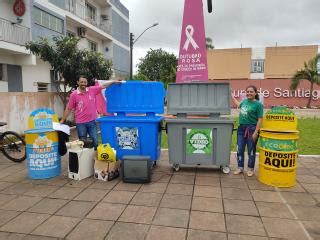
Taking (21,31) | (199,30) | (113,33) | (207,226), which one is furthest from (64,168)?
(113,33)

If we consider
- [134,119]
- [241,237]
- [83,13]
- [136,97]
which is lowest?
[241,237]

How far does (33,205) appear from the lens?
13.6 ft

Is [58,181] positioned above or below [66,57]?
below

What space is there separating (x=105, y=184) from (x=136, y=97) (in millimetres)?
1988

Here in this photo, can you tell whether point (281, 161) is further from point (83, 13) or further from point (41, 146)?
point (83, 13)

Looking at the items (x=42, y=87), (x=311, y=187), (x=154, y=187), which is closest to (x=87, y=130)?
(x=154, y=187)

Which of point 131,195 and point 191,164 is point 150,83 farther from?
point 131,195

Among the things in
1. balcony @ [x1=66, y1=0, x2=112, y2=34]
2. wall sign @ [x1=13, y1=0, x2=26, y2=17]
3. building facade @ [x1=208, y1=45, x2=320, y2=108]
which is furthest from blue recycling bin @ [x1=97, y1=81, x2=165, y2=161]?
building facade @ [x1=208, y1=45, x2=320, y2=108]

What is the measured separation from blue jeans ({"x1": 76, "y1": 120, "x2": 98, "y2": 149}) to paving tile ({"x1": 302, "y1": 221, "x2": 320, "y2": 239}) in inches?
159

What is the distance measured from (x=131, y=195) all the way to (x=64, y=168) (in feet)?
7.36

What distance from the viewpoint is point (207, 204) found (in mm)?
4172

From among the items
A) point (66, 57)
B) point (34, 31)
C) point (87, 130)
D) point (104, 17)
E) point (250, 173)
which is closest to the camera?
point (250, 173)

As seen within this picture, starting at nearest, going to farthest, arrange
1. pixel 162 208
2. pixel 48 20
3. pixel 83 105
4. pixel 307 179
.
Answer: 1. pixel 162 208
2. pixel 307 179
3. pixel 83 105
4. pixel 48 20

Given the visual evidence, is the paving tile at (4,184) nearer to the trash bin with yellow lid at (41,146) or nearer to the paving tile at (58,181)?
the trash bin with yellow lid at (41,146)
